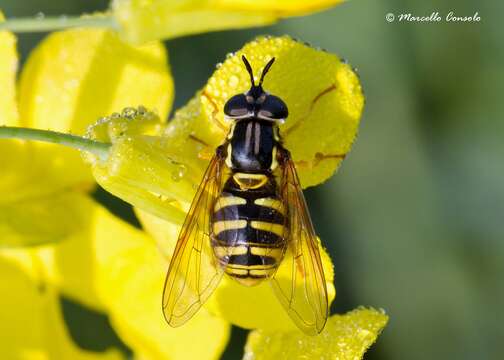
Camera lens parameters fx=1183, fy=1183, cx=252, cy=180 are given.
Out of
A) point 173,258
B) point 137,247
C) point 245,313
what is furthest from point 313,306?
point 137,247

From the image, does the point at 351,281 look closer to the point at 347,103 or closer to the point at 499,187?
the point at 499,187

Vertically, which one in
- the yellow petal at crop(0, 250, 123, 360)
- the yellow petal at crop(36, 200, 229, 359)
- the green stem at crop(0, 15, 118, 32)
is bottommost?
the yellow petal at crop(0, 250, 123, 360)

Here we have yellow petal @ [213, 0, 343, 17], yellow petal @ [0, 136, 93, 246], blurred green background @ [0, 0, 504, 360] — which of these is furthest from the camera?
blurred green background @ [0, 0, 504, 360]

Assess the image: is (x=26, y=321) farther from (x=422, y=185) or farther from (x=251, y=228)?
(x=422, y=185)

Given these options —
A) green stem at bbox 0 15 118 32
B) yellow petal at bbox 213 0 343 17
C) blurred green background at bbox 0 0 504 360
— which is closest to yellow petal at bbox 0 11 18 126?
green stem at bbox 0 15 118 32

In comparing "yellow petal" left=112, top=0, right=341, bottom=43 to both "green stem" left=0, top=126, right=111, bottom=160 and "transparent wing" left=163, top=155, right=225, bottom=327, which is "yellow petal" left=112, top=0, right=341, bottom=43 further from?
"transparent wing" left=163, top=155, right=225, bottom=327
